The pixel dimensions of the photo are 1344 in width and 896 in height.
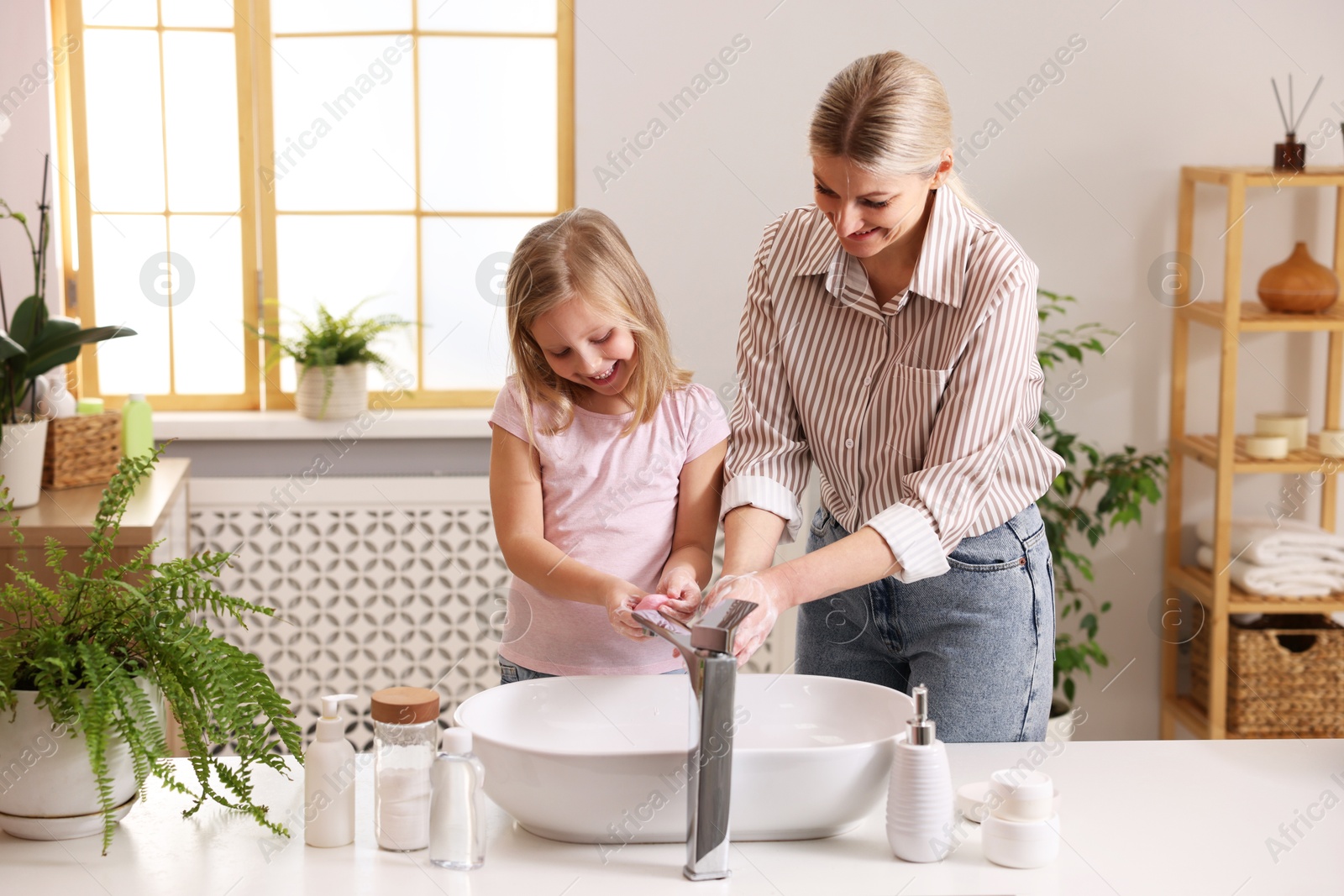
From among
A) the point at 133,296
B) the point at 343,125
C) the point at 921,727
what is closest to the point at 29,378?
the point at 133,296

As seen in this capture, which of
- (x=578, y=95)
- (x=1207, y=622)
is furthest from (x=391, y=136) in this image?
(x=1207, y=622)

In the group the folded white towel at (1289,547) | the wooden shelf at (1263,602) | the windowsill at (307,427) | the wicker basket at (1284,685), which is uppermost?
the windowsill at (307,427)

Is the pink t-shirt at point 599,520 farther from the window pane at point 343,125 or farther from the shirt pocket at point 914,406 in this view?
the window pane at point 343,125

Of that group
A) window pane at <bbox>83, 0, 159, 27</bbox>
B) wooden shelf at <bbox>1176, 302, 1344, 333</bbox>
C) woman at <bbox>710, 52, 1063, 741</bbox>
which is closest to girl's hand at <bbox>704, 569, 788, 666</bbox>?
woman at <bbox>710, 52, 1063, 741</bbox>

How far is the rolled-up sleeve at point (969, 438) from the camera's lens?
3.98ft

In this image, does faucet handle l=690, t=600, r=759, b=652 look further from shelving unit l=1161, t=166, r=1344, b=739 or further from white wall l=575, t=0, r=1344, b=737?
shelving unit l=1161, t=166, r=1344, b=739

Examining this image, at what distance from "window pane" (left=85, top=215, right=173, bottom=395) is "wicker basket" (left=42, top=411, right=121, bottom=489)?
1.27ft

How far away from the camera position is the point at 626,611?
3.81 ft

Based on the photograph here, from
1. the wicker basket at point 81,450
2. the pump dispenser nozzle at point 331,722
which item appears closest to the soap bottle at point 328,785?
the pump dispenser nozzle at point 331,722

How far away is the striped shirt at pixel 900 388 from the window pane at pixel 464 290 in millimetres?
1380

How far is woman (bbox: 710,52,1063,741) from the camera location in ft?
3.94

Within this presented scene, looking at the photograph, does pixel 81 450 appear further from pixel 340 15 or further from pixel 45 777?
pixel 45 777

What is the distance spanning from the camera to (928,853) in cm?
101

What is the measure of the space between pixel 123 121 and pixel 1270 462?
2.49 meters
